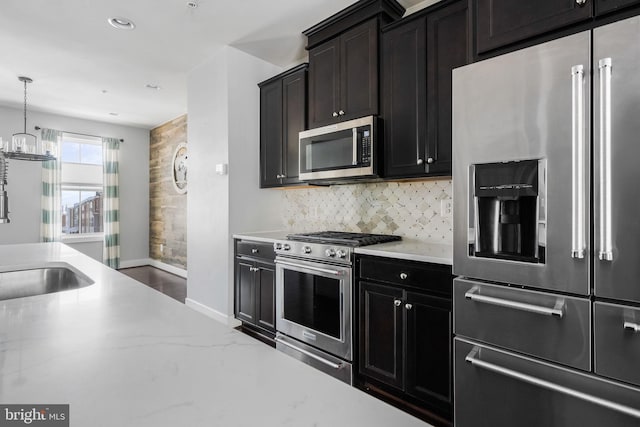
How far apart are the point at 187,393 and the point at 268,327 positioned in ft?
8.36

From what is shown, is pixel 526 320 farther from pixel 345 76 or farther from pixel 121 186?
pixel 121 186

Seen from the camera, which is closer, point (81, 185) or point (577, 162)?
point (577, 162)

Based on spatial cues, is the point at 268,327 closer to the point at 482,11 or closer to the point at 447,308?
the point at 447,308

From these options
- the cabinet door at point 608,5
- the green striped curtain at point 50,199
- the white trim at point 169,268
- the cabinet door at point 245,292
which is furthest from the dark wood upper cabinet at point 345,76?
the green striped curtain at point 50,199

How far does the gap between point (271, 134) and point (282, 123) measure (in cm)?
21

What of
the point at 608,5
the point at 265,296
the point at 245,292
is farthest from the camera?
the point at 245,292

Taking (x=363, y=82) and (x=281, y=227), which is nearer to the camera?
(x=363, y=82)

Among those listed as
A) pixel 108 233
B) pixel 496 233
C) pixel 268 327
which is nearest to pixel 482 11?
pixel 496 233

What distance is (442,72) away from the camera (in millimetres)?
2131

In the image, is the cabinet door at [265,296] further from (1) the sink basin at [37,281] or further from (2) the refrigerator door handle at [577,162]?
(2) the refrigerator door handle at [577,162]

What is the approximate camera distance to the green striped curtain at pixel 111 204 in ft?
19.9

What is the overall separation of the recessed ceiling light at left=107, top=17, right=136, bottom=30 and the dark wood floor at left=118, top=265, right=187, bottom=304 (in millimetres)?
3049

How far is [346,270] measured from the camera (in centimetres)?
226

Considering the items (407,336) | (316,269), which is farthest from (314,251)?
(407,336)
